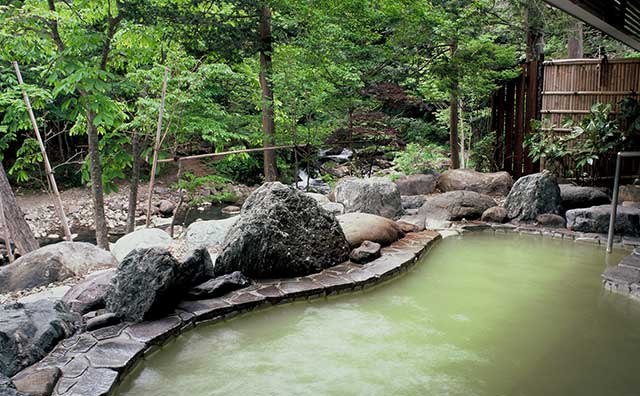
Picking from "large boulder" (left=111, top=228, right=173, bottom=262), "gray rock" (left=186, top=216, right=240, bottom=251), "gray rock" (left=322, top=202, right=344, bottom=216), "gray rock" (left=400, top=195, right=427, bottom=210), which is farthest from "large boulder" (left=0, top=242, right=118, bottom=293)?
"gray rock" (left=400, top=195, right=427, bottom=210)

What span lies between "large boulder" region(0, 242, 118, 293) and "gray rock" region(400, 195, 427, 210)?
4.90 m

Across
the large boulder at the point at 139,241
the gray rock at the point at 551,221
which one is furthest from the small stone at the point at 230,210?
the gray rock at the point at 551,221

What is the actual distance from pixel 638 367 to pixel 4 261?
918 cm

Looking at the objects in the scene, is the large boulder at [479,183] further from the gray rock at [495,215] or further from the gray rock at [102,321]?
the gray rock at [102,321]

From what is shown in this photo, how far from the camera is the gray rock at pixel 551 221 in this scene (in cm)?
689

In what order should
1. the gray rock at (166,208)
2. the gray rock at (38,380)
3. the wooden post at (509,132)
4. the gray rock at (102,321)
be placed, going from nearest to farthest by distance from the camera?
the gray rock at (38,380), the gray rock at (102,321), the wooden post at (509,132), the gray rock at (166,208)

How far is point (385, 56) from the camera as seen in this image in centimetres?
938

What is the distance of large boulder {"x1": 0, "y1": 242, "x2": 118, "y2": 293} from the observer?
445cm

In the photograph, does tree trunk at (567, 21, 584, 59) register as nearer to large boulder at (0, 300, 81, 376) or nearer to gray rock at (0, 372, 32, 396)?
large boulder at (0, 300, 81, 376)

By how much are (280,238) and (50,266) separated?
7.30 feet

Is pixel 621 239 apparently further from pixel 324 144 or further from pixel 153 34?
pixel 153 34

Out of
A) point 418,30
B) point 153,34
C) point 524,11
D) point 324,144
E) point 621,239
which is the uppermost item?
point 524,11

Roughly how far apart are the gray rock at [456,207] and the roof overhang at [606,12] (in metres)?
3.02

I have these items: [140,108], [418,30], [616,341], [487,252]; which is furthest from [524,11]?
[616,341]
